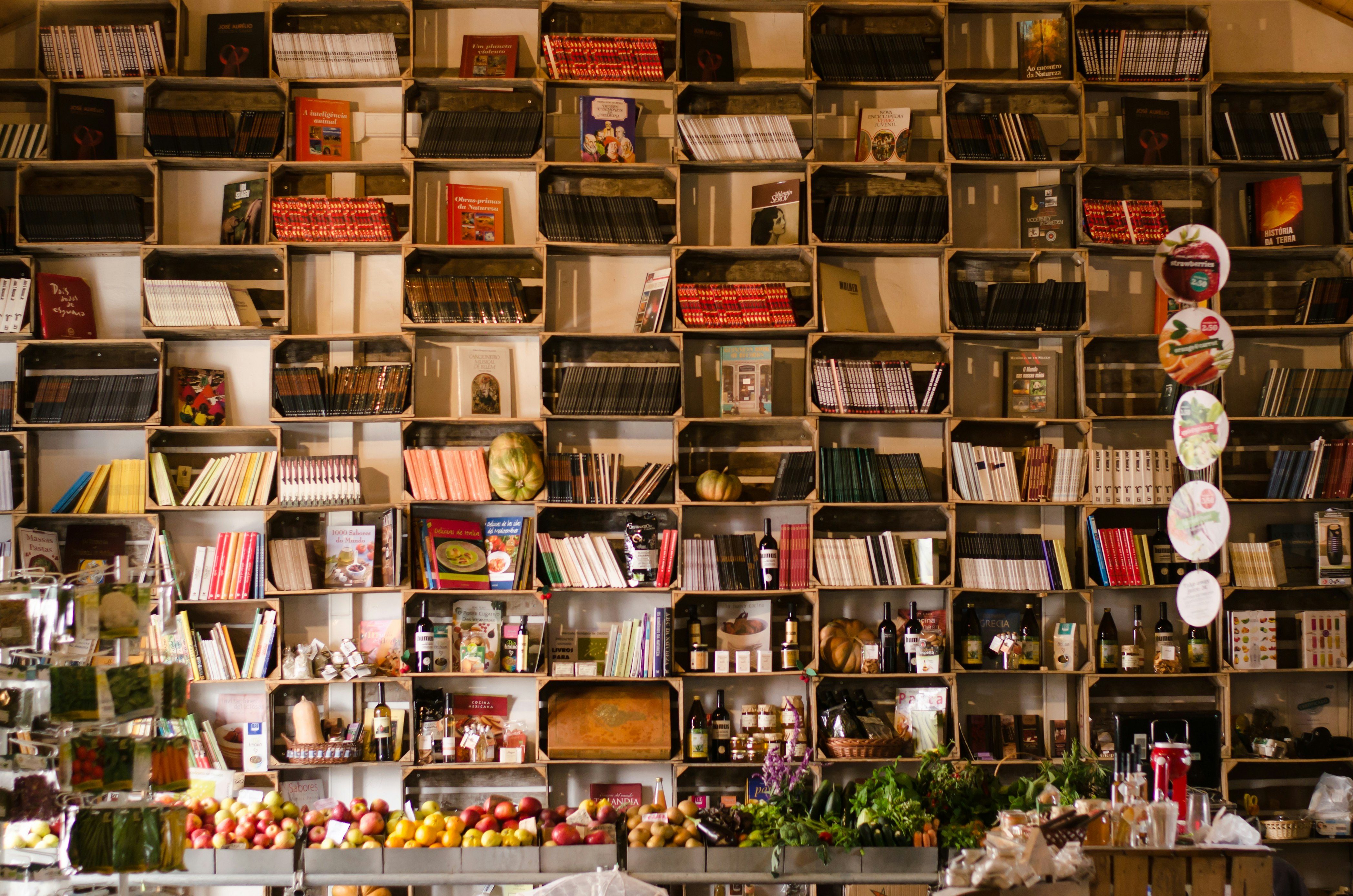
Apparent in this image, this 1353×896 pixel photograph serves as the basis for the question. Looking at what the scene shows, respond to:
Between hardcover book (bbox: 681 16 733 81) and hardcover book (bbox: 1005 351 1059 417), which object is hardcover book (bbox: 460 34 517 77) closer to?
hardcover book (bbox: 681 16 733 81)

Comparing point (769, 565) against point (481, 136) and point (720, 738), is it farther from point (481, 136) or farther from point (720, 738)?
point (481, 136)

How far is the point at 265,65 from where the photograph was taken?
16.1 feet

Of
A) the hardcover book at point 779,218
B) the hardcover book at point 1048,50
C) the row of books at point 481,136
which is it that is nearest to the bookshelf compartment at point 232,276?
the row of books at point 481,136

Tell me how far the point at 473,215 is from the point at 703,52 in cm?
135

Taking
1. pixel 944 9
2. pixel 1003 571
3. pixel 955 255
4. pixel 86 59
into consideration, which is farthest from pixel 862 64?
pixel 86 59

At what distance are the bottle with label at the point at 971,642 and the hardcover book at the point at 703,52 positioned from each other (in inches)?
110

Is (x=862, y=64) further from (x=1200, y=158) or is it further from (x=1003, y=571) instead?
(x=1003, y=571)

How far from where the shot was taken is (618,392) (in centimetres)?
477

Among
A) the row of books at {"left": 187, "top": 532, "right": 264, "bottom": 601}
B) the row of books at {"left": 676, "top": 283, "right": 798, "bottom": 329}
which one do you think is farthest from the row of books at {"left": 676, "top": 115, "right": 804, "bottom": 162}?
the row of books at {"left": 187, "top": 532, "right": 264, "bottom": 601}

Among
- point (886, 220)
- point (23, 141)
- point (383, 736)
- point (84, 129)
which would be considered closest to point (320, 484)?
point (383, 736)

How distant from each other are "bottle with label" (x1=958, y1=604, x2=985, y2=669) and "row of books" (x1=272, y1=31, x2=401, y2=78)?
3720 millimetres

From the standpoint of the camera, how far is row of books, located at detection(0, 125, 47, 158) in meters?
4.79

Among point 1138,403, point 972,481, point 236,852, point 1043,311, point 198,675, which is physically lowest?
point 236,852

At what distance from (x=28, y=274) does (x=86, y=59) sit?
3.42 feet
